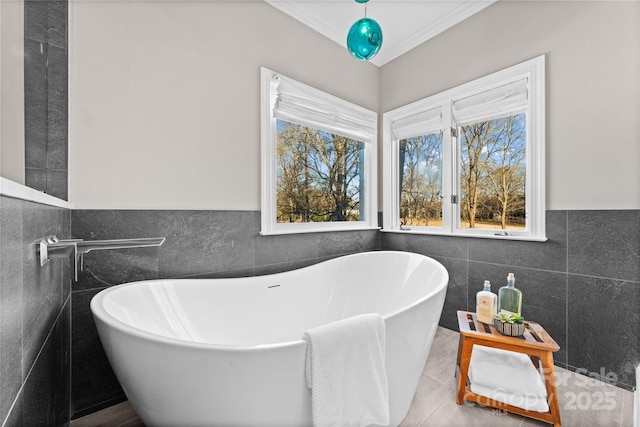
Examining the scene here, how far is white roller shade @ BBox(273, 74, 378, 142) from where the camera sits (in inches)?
85.4

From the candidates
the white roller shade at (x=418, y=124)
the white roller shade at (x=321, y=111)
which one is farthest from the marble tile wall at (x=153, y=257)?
the white roller shade at (x=418, y=124)

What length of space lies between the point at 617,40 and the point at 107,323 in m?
2.82

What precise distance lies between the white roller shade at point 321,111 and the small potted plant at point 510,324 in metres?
1.89

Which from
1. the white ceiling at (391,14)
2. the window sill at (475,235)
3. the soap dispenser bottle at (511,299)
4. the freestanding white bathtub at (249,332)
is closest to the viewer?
the freestanding white bathtub at (249,332)

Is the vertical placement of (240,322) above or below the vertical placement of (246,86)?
below

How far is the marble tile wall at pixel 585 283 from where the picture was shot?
61.7 inches

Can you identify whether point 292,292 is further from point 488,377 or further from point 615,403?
point 615,403

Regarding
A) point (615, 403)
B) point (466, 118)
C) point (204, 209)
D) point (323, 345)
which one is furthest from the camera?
point (466, 118)

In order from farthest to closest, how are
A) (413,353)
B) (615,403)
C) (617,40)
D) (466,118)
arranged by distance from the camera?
(466,118), (617,40), (615,403), (413,353)

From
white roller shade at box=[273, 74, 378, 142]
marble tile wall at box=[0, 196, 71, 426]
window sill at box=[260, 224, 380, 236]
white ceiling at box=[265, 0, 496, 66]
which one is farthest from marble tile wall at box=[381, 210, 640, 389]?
marble tile wall at box=[0, 196, 71, 426]

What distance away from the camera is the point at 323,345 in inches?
34.2

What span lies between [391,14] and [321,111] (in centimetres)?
94

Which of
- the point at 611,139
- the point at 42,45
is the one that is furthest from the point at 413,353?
the point at 42,45

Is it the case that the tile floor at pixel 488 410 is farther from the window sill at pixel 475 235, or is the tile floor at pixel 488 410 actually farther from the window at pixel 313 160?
the window at pixel 313 160
